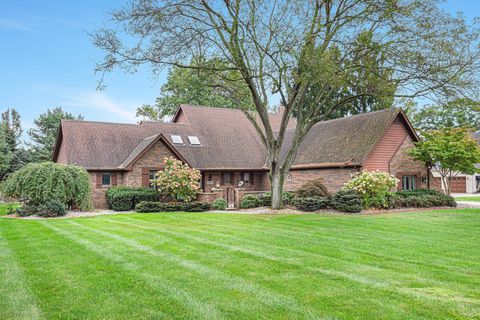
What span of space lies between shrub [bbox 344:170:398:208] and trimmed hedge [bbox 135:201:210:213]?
7665 millimetres

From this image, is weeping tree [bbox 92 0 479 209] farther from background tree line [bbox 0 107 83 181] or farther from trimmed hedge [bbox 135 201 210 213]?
background tree line [bbox 0 107 83 181]

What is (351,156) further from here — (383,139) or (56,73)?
(56,73)

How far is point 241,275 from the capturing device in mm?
6910

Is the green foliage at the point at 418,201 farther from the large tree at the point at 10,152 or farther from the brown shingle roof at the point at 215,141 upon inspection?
the large tree at the point at 10,152

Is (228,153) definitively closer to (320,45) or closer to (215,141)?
(215,141)

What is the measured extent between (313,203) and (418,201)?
6052 mm

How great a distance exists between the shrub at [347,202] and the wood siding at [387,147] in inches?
182

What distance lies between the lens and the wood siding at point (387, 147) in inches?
977

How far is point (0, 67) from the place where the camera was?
18.3 m

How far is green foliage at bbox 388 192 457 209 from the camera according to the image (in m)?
21.7

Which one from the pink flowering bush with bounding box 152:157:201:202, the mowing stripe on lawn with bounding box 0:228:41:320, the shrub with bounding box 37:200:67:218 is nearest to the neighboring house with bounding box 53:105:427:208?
the pink flowering bush with bounding box 152:157:201:202

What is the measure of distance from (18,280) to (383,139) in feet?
73.3

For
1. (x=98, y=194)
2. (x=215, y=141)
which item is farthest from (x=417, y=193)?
(x=98, y=194)

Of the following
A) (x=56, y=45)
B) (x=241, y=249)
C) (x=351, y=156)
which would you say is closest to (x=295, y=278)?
(x=241, y=249)
